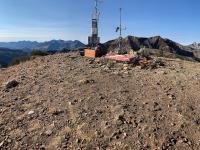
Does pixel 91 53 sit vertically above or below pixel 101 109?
above

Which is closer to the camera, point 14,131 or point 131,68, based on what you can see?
point 14,131

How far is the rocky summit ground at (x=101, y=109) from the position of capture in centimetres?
1287

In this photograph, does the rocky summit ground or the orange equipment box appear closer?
the rocky summit ground

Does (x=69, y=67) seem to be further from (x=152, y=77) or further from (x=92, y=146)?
(x=92, y=146)

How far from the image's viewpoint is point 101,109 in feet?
50.3

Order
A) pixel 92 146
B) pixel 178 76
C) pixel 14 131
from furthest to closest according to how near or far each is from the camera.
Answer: pixel 178 76 → pixel 14 131 → pixel 92 146

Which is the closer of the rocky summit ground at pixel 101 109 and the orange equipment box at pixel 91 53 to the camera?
the rocky summit ground at pixel 101 109

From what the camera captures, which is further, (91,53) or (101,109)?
(91,53)

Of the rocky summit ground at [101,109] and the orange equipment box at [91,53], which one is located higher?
the orange equipment box at [91,53]

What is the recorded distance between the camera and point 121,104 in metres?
15.8

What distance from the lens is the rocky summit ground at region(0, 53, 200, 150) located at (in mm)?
12867

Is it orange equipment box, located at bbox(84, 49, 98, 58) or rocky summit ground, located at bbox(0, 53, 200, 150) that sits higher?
orange equipment box, located at bbox(84, 49, 98, 58)

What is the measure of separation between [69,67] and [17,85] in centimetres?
438

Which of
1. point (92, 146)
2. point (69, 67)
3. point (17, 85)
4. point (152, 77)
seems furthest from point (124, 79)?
point (92, 146)
